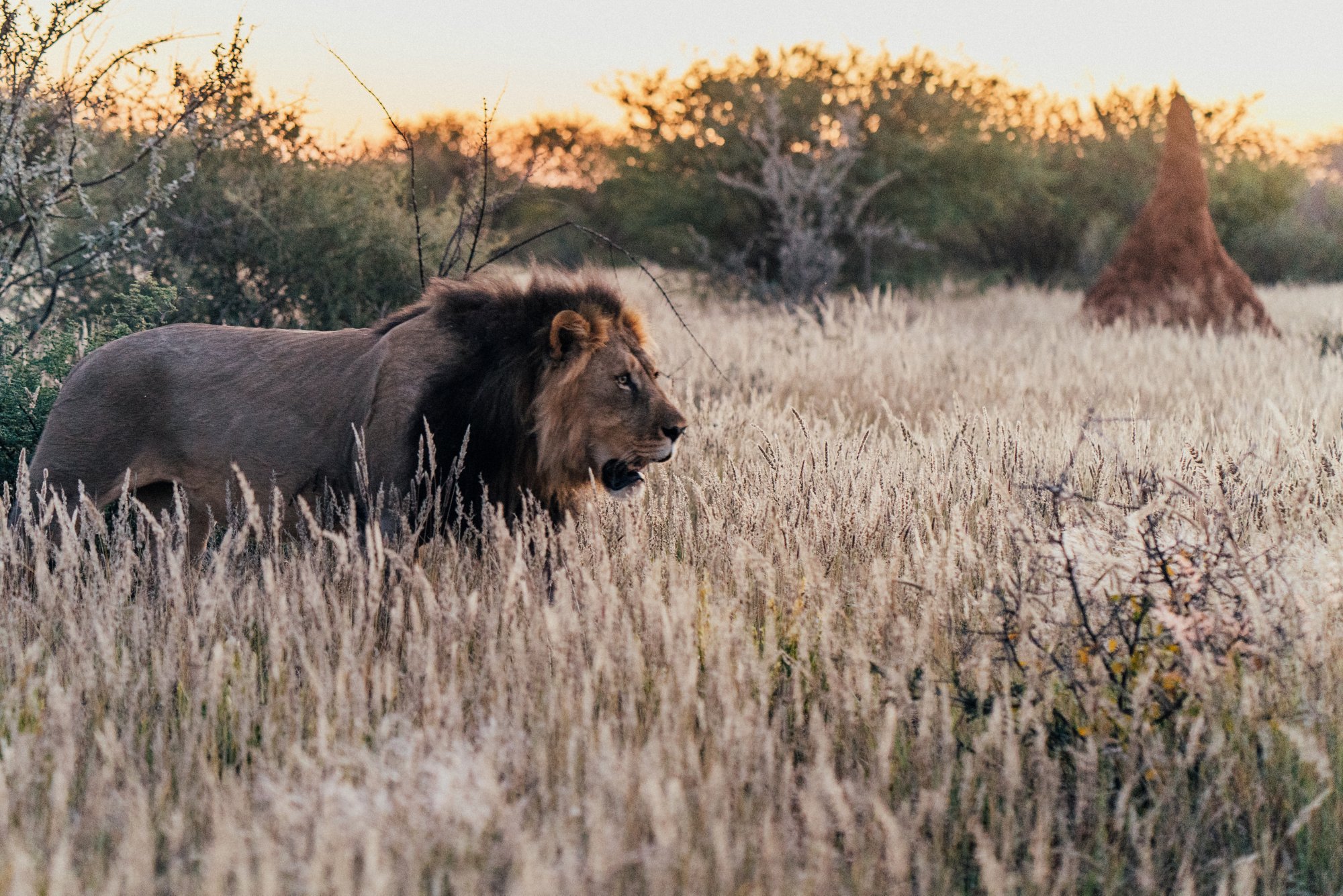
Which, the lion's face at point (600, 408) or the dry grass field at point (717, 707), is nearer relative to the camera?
the dry grass field at point (717, 707)

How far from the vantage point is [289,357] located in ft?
15.2

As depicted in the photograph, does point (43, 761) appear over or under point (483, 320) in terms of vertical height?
under

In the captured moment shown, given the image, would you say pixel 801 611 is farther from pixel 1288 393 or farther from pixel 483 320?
pixel 1288 393

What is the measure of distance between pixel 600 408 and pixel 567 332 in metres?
0.30

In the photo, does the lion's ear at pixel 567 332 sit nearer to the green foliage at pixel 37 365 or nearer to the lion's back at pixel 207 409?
the lion's back at pixel 207 409

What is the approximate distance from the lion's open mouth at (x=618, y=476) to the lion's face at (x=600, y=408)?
0.04 ft

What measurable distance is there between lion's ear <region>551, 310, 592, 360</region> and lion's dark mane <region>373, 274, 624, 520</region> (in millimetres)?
70

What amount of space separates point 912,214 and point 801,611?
17522 millimetres

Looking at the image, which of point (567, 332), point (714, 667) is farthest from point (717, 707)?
point (567, 332)

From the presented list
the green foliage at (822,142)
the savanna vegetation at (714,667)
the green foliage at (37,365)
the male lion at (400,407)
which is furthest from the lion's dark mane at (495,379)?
the green foliage at (822,142)

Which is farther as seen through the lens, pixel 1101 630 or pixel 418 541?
pixel 418 541

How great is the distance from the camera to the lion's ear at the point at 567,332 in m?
4.21

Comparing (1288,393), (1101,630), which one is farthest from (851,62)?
(1101,630)

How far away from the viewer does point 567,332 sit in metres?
4.29
